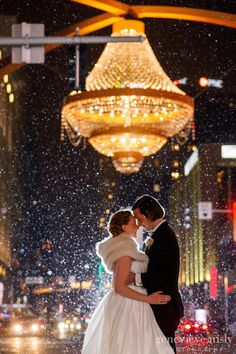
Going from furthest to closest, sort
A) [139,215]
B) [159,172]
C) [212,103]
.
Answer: [212,103]
[159,172]
[139,215]

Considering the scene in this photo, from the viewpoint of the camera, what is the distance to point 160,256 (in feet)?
24.7

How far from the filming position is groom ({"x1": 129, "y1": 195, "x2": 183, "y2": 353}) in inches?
294

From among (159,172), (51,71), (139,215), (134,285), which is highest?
(51,71)

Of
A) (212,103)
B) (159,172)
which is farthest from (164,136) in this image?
(212,103)

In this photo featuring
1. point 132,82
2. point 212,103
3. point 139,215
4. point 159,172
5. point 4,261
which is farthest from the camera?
point 4,261

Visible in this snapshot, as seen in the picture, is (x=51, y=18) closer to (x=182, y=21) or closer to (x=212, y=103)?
(x=182, y=21)

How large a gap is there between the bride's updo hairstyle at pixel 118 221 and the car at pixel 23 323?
39.4 ft

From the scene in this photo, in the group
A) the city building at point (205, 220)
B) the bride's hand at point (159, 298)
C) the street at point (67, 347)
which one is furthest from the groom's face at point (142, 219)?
the city building at point (205, 220)

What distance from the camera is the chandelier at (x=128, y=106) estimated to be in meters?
17.7

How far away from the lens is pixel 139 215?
24.6 feet

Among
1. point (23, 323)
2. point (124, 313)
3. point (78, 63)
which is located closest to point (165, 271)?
point (124, 313)

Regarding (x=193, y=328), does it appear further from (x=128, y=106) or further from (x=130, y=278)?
(x=130, y=278)

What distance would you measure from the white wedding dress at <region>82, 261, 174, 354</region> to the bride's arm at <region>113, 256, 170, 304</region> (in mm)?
191

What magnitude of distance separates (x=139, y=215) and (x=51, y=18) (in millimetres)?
13469
